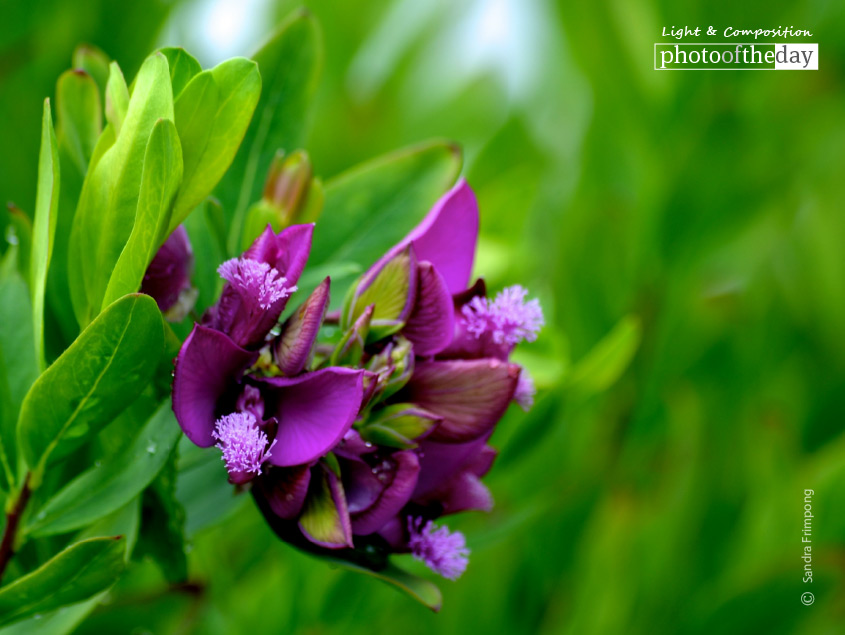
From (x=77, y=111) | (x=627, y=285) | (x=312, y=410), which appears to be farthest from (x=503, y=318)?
(x=627, y=285)

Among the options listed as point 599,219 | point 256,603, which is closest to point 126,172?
point 256,603

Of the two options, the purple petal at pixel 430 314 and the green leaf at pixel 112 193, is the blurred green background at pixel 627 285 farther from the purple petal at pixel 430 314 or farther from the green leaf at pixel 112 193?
the green leaf at pixel 112 193

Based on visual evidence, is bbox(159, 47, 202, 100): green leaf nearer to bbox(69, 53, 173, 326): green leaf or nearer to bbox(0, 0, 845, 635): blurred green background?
bbox(69, 53, 173, 326): green leaf

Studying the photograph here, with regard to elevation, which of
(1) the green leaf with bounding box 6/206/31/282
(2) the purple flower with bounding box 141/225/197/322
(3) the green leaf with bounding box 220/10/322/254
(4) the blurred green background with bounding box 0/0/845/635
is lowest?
(4) the blurred green background with bounding box 0/0/845/635

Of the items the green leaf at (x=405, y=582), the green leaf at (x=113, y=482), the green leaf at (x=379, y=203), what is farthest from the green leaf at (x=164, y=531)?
the green leaf at (x=379, y=203)

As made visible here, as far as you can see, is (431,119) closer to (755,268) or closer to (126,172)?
(755,268)

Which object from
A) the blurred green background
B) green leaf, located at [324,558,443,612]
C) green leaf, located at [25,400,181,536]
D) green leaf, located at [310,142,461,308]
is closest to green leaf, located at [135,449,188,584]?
green leaf, located at [25,400,181,536]
